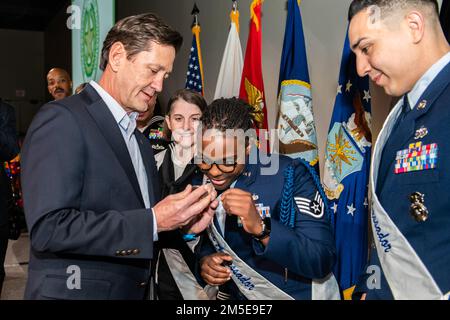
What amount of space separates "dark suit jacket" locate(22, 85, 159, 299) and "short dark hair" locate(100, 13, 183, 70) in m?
0.19

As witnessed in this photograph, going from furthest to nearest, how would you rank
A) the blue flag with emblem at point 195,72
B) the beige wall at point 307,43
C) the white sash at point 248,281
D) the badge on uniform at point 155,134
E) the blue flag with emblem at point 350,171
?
the blue flag with emblem at point 195,72
the badge on uniform at point 155,134
the beige wall at point 307,43
the blue flag with emblem at point 350,171
the white sash at point 248,281

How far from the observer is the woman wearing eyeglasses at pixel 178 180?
1.69 m

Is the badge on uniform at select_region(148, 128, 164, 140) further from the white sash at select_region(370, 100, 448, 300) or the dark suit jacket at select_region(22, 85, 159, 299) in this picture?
the white sash at select_region(370, 100, 448, 300)

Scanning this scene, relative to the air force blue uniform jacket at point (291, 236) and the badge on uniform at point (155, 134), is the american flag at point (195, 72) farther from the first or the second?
the air force blue uniform jacket at point (291, 236)

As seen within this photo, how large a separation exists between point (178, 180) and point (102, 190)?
0.58 m

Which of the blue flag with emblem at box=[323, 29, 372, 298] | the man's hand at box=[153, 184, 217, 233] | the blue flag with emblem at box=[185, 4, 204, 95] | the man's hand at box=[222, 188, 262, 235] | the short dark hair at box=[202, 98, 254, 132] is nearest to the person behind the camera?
the man's hand at box=[153, 184, 217, 233]

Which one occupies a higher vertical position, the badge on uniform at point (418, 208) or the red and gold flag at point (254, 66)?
the red and gold flag at point (254, 66)

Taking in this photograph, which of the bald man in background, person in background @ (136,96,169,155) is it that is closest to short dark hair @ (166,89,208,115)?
person in background @ (136,96,169,155)

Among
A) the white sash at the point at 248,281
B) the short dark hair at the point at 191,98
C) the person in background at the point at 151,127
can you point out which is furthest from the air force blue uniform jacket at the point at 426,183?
the person in background at the point at 151,127

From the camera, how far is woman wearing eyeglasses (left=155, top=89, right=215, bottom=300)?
1.69 m

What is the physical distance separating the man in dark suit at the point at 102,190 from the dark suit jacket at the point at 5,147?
1437 mm
